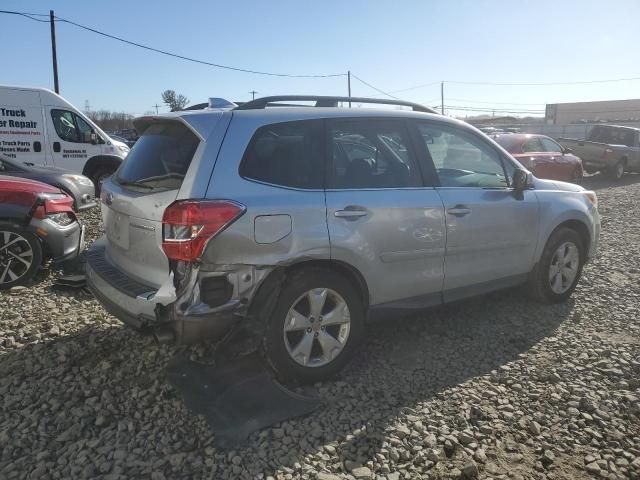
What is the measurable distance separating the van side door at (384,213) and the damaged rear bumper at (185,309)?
2.25 ft

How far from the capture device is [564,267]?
4.91 meters

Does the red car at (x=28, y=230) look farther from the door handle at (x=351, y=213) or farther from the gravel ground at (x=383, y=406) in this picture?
the door handle at (x=351, y=213)

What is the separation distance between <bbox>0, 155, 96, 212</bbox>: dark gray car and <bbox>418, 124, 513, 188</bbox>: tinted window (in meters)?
5.97

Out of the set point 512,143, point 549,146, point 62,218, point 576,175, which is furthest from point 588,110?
point 62,218

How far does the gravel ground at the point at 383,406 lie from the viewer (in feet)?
8.69

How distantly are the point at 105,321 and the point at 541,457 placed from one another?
3.46 meters

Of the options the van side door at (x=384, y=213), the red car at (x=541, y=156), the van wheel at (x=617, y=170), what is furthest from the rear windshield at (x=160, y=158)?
the van wheel at (x=617, y=170)

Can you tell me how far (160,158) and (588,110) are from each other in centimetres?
8854

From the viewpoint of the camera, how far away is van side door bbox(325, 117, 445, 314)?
3.36m

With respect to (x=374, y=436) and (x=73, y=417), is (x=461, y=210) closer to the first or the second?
(x=374, y=436)

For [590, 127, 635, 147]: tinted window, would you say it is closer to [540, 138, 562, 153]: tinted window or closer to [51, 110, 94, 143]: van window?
[540, 138, 562, 153]: tinted window

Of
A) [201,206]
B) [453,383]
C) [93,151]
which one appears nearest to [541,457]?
[453,383]

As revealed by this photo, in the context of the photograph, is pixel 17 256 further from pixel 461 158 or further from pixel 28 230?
pixel 461 158

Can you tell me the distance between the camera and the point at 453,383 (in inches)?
136
